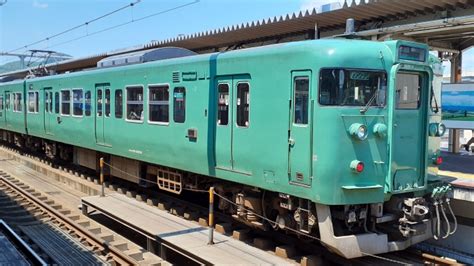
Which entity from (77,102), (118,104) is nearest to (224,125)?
(118,104)

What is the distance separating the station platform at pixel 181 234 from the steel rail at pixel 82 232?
575 millimetres

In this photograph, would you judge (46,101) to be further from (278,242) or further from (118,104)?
(278,242)

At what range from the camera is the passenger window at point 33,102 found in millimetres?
17594

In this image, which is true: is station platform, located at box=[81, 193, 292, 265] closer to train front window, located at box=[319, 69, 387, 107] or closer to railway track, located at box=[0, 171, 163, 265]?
railway track, located at box=[0, 171, 163, 265]

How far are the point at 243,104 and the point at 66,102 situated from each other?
888 centimetres

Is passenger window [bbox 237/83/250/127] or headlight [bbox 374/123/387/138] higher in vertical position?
passenger window [bbox 237/83/250/127]

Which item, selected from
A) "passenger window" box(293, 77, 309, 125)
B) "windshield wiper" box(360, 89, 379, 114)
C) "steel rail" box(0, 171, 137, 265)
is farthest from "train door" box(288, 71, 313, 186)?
"steel rail" box(0, 171, 137, 265)

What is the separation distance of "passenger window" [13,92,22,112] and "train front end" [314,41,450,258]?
16730 mm

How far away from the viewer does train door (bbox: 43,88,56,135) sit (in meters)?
16.0

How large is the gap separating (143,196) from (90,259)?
3770 millimetres

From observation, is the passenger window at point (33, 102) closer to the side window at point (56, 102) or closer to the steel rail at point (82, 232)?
the side window at point (56, 102)

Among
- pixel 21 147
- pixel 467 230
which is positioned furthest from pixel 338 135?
pixel 21 147

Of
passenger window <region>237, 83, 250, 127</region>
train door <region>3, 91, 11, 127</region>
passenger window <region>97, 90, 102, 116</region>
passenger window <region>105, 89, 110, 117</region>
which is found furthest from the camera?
train door <region>3, 91, 11, 127</region>

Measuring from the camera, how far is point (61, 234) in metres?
9.38
